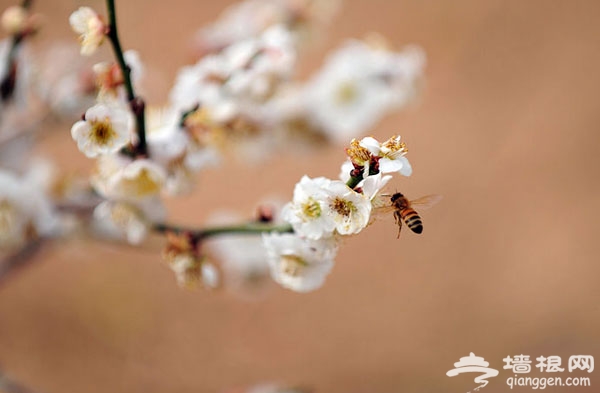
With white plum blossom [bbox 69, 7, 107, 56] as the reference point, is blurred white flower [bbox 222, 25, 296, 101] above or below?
above

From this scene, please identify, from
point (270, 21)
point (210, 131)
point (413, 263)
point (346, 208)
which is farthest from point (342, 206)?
point (413, 263)

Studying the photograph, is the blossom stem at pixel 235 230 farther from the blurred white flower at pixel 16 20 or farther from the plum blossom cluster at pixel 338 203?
the blurred white flower at pixel 16 20

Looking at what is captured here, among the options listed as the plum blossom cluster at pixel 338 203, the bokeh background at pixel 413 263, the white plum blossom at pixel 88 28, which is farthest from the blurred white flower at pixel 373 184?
the bokeh background at pixel 413 263

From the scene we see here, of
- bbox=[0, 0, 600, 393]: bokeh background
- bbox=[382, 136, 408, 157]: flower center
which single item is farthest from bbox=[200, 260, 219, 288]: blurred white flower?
bbox=[0, 0, 600, 393]: bokeh background

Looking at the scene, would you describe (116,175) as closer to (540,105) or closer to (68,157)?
(68,157)

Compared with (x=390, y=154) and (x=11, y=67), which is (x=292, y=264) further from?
(x=11, y=67)

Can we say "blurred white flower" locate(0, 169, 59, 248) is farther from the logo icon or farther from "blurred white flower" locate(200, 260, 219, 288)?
the logo icon
